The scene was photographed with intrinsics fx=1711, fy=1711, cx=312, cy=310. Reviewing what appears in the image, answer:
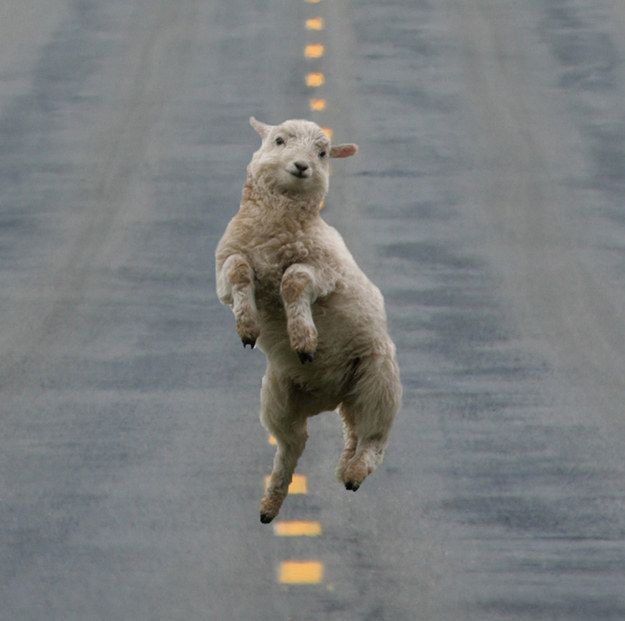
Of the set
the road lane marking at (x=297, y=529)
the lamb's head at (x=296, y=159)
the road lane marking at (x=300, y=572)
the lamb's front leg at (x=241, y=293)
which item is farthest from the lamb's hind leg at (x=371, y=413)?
A: the road lane marking at (x=297, y=529)

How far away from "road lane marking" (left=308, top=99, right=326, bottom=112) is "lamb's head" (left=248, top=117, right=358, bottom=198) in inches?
548

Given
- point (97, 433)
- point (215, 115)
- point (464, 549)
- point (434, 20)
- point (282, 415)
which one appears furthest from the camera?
point (434, 20)

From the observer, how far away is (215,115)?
2234cm

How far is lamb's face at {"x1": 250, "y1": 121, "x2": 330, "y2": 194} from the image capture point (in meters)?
8.08

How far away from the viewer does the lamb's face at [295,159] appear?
8.08 meters

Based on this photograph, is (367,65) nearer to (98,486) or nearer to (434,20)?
(434,20)

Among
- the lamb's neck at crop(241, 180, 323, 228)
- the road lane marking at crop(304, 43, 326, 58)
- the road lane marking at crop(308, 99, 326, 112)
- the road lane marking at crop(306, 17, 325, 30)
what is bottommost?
the road lane marking at crop(306, 17, 325, 30)

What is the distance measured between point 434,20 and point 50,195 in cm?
834

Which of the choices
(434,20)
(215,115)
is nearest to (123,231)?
(215,115)

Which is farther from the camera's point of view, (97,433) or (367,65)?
(367,65)

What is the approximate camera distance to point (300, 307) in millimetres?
7906

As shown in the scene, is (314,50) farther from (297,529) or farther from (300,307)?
(300,307)

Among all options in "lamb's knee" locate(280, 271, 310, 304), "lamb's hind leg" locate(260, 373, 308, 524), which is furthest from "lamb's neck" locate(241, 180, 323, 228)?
"lamb's hind leg" locate(260, 373, 308, 524)

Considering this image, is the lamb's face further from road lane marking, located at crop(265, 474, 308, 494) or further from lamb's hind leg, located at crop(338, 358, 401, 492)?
road lane marking, located at crop(265, 474, 308, 494)
